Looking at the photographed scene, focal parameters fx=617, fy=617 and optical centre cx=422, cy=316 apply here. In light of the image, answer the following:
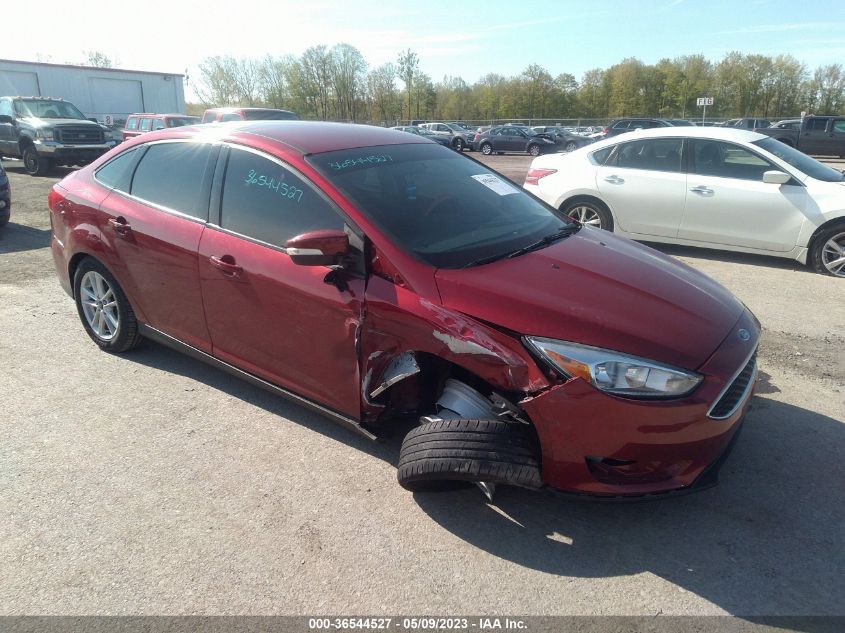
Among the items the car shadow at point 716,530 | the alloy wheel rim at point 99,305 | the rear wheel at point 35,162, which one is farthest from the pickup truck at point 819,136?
the alloy wheel rim at point 99,305

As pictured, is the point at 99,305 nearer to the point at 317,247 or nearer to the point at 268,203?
the point at 268,203

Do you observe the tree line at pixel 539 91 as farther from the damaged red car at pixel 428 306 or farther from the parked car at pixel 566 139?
the damaged red car at pixel 428 306

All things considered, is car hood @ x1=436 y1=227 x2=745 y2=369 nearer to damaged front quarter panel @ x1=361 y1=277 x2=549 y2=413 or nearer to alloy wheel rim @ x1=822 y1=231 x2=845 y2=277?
damaged front quarter panel @ x1=361 y1=277 x2=549 y2=413

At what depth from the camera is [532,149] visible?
32844mm

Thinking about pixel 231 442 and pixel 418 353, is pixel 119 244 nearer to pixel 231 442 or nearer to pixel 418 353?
pixel 231 442

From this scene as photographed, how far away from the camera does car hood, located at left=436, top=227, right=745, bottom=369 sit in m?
2.61

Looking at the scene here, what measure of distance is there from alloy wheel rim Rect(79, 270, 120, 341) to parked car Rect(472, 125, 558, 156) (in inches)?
1185

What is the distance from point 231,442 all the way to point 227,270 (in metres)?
0.97

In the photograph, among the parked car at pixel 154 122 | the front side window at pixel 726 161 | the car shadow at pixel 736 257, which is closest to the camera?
the front side window at pixel 726 161

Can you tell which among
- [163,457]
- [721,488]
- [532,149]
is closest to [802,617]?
[721,488]

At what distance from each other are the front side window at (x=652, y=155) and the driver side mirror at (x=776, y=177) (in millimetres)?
1046

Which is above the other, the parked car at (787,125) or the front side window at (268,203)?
the parked car at (787,125)

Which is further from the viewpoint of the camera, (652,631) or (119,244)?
(119,244)

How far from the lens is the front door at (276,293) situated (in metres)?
3.09
